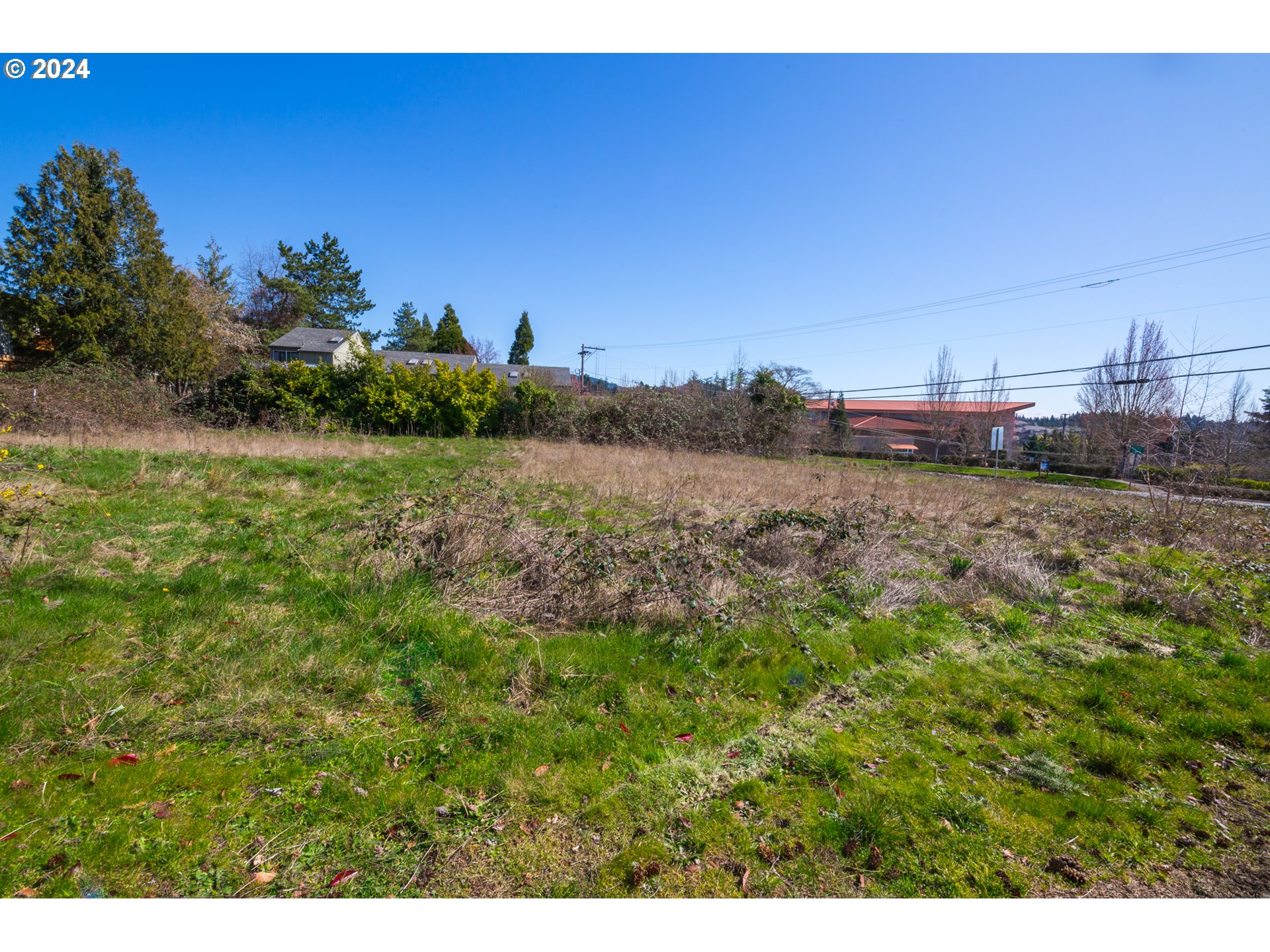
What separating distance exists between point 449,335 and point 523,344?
7990 millimetres

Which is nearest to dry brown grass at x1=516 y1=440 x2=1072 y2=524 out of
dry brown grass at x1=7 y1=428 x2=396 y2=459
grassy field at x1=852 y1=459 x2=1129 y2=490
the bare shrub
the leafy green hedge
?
the bare shrub

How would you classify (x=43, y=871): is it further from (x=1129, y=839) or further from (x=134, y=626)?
(x=1129, y=839)

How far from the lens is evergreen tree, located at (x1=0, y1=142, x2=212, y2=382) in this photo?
1689cm

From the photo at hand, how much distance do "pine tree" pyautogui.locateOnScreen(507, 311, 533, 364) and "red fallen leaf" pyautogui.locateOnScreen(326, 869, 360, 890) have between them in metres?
54.2

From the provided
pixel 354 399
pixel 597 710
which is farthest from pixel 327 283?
pixel 597 710

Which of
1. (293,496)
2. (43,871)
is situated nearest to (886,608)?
(43,871)

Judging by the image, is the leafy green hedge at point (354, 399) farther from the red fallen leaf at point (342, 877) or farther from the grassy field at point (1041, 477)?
the red fallen leaf at point (342, 877)

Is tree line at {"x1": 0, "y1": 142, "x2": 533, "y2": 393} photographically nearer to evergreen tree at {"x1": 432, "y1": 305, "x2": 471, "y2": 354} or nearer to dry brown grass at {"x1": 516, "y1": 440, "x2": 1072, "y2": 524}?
dry brown grass at {"x1": 516, "y1": 440, "x2": 1072, "y2": 524}

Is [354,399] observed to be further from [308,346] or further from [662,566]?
[308,346]

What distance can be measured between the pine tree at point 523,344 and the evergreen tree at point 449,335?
5.78 m

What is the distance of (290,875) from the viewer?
190 centimetres

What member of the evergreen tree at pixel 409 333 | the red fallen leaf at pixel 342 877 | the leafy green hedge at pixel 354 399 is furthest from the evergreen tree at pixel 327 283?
the red fallen leaf at pixel 342 877

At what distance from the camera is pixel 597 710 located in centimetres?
312

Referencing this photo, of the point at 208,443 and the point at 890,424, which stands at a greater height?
the point at 890,424
